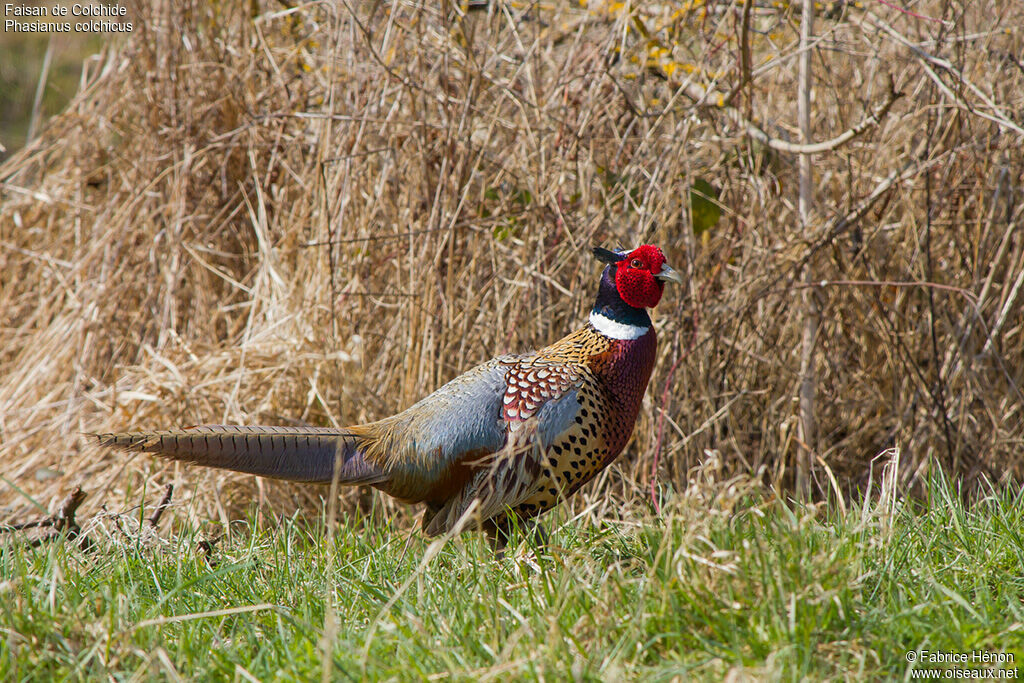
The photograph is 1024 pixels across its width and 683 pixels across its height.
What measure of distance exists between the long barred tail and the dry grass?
34.6 inches

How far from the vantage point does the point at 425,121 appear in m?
3.50

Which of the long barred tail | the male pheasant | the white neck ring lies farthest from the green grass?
the white neck ring

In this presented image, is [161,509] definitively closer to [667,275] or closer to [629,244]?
[667,275]

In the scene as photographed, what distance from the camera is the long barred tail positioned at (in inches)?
92.3

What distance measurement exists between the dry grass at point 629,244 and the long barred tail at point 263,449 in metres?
0.88

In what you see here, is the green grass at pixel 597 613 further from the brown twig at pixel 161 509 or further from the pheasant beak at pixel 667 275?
the pheasant beak at pixel 667 275

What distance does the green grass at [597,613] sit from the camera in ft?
5.18

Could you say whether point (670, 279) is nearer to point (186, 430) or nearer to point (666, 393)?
point (666, 393)

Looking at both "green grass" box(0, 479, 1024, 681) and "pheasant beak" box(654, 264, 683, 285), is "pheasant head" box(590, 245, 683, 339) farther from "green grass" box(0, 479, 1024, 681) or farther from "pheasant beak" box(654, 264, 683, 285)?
"green grass" box(0, 479, 1024, 681)

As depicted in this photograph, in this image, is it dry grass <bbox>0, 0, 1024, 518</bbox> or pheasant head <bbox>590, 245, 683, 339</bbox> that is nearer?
pheasant head <bbox>590, 245, 683, 339</bbox>

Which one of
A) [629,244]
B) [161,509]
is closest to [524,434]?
[161,509]

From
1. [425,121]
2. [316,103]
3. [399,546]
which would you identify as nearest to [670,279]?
[399,546]

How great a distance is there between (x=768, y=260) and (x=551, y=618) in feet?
7.48

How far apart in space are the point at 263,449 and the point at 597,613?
113 centimetres
